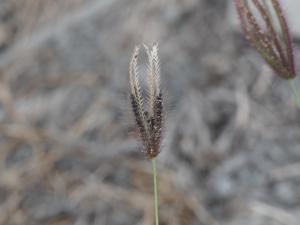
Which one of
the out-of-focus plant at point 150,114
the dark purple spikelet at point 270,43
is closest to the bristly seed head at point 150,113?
the out-of-focus plant at point 150,114

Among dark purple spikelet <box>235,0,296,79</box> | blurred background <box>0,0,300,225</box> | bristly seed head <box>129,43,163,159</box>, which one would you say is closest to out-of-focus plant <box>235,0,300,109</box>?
dark purple spikelet <box>235,0,296,79</box>

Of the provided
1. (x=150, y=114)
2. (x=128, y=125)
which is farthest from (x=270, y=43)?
(x=128, y=125)

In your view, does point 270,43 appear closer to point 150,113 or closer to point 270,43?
point 270,43

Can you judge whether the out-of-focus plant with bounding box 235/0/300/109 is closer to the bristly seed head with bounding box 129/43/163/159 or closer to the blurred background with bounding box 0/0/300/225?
the bristly seed head with bounding box 129/43/163/159

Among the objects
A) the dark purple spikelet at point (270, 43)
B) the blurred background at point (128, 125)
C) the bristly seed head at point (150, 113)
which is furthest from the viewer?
the blurred background at point (128, 125)

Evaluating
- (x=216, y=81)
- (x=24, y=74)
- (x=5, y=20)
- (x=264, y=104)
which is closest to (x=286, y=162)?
(x=264, y=104)

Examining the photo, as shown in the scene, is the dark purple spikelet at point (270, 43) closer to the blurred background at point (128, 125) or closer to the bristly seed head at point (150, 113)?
the bristly seed head at point (150, 113)

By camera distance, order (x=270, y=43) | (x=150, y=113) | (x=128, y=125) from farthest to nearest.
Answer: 1. (x=128, y=125)
2. (x=270, y=43)
3. (x=150, y=113)

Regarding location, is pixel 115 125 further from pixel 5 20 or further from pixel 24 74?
pixel 5 20
